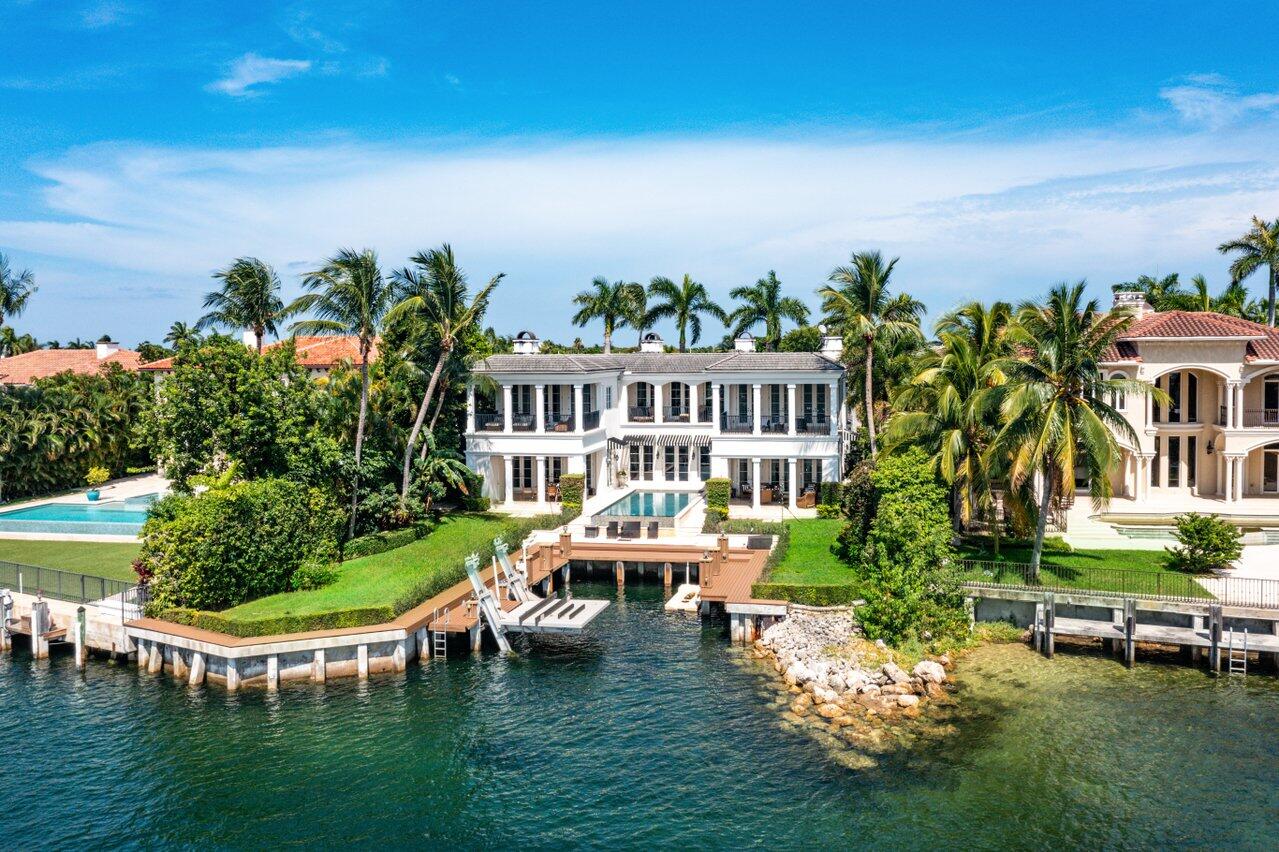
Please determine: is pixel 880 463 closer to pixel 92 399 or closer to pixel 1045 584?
pixel 1045 584

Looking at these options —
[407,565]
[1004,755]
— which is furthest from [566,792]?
[407,565]

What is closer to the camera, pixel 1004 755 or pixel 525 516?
pixel 1004 755

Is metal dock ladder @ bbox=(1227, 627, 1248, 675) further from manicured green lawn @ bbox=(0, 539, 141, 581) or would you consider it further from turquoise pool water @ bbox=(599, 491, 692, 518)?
manicured green lawn @ bbox=(0, 539, 141, 581)

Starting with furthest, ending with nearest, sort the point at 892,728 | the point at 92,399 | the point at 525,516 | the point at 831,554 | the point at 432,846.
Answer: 1. the point at 92,399
2. the point at 525,516
3. the point at 831,554
4. the point at 892,728
5. the point at 432,846

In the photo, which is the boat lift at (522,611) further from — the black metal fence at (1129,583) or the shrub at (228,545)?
the black metal fence at (1129,583)

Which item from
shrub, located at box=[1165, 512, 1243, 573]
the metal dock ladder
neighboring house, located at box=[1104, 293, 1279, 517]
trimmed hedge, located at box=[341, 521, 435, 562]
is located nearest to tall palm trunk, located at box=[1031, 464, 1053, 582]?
the metal dock ladder

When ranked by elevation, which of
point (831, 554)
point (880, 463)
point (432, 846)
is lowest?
point (432, 846)

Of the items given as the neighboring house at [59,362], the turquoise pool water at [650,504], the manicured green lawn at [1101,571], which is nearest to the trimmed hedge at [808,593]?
the manicured green lawn at [1101,571]

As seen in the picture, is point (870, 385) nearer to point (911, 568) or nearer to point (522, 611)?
point (911, 568)
